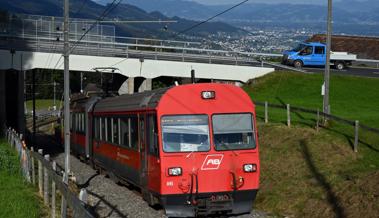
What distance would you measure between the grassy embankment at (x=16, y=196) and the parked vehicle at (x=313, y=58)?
36122mm

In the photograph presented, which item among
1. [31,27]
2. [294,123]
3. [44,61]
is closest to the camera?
[294,123]

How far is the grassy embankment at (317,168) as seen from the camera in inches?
617

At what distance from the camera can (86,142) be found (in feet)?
88.7

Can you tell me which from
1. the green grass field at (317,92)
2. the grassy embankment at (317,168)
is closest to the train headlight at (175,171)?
the grassy embankment at (317,168)

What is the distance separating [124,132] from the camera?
1864 centimetres

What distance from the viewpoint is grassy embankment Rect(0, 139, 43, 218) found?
1310cm

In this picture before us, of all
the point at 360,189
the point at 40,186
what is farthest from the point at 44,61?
the point at 360,189

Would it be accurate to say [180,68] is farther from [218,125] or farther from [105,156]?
[218,125]

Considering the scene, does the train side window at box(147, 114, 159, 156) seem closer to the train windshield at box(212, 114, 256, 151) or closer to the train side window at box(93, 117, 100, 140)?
the train windshield at box(212, 114, 256, 151)

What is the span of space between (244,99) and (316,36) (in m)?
59.7

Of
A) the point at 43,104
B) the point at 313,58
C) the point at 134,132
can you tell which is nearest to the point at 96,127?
the point at 134,132

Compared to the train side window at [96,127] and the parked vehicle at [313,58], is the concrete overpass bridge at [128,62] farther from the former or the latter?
the train side window at [96,127]

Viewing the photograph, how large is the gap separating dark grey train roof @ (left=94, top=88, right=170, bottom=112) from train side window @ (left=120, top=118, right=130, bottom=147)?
32 cm

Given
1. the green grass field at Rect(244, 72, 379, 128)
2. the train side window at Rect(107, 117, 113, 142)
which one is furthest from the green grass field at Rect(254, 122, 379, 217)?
the green grass field at Rect(244, 72, 379, 128)
